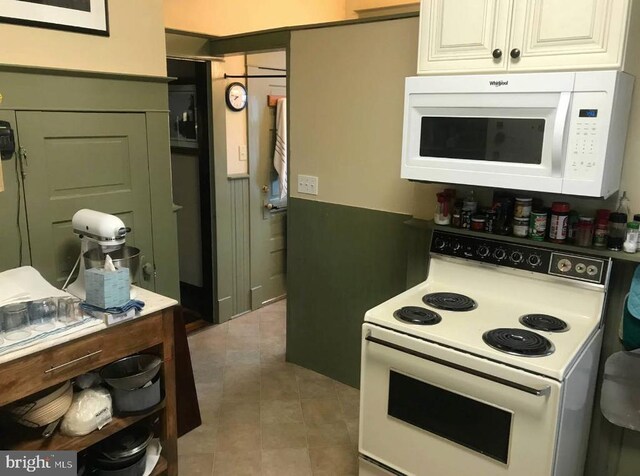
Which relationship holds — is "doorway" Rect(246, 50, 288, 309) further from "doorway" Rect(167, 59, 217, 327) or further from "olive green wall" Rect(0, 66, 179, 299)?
"olive green wall" Rect(0, 66, 179, 299)

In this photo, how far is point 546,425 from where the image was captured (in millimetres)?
1655

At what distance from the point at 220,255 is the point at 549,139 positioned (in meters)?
2.64

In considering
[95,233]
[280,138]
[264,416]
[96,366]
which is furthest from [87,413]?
[280,138]

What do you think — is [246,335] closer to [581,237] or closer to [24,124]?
[24,124]

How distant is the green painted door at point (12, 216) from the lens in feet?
6.56

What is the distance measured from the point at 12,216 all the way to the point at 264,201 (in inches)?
89.3

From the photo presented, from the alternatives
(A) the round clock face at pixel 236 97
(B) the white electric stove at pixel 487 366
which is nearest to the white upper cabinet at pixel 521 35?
(B) the white electric stove at pixel 487 366

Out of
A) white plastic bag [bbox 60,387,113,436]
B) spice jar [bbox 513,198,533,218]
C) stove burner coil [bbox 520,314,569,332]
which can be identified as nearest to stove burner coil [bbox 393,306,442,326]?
Result: stove burner coil [bbox 520,314,569,332]

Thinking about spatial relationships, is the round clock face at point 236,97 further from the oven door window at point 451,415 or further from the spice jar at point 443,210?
the oven door window at point 451,415

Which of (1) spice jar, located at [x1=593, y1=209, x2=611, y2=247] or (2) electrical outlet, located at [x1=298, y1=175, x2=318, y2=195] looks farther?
(2) electrical outlet, located at [x1=298, y1=175, x2=318, y2=195]

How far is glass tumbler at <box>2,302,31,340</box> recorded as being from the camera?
168 centimetres

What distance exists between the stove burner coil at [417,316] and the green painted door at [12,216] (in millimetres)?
1459

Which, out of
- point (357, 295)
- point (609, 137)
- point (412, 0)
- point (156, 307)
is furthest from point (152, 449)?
point (412, 0)

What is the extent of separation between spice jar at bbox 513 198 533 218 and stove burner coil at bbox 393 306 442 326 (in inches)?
20.3
